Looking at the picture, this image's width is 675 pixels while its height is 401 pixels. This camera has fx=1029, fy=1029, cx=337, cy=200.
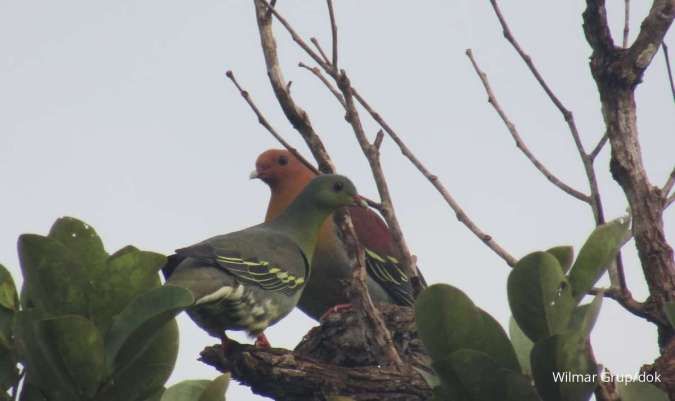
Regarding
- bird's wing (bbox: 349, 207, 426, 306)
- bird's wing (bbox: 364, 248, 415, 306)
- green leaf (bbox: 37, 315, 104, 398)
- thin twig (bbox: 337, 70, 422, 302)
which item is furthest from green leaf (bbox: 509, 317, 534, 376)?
bird's wing (bbox: 364, 248, 415, 306)

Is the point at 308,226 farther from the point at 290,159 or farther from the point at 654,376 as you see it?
the point at 654,376

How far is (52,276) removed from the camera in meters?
2.51

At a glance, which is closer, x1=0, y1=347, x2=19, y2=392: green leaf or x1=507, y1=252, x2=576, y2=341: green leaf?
x1=507, y1=252, x2=576, y2=341: green leaf

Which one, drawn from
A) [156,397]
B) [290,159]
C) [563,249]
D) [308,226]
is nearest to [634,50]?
[563,249]

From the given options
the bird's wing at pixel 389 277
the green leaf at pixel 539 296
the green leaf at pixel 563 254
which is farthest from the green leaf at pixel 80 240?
the bird's wing at pixel 389 277

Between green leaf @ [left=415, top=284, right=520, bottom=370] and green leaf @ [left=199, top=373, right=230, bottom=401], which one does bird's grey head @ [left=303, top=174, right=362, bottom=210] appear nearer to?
green leaf @ [left=199, top=373, right=230, bottom=401]

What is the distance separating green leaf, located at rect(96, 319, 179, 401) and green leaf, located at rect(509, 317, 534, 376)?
2.91ft

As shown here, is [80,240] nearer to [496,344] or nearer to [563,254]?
[496,344]

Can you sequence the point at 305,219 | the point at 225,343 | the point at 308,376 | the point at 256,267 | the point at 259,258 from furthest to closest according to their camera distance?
the point at 305,219 < the point at 259,258 < the point at 256,267 < the point at 225,343 < the point at 308,376

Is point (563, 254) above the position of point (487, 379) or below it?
above

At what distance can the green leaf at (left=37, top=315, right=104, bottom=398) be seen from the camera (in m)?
2.38

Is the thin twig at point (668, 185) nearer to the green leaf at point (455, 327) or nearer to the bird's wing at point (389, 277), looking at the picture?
the green leaf at point (455, 327)

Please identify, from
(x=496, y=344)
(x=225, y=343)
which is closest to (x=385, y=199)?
→ (x=496, y=344)

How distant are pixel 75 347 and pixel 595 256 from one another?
4.22ft
